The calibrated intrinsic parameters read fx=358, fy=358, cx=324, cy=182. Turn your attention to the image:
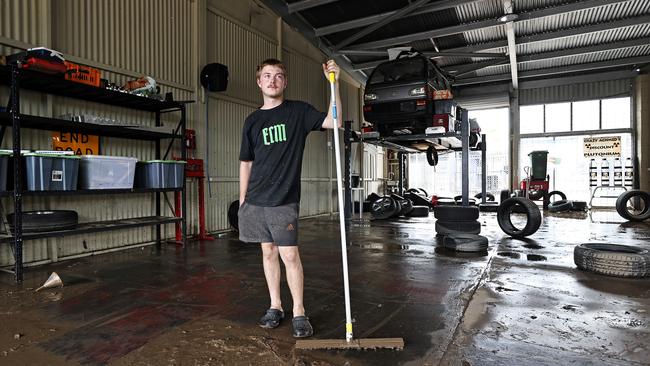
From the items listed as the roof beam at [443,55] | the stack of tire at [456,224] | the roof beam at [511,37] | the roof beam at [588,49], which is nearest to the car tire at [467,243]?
the stack of tire at [456,224]

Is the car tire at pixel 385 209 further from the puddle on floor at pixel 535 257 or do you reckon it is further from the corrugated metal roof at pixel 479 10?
the corrugated metal roof at pixel 479 10

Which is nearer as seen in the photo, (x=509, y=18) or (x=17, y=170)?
(x=17, y=170)

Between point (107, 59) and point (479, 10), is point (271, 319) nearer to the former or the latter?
point (107, 59)

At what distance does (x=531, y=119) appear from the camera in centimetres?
1341

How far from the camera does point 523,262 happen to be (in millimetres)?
3809

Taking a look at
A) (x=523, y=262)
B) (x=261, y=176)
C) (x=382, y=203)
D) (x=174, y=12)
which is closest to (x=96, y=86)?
(x=174, y=12)

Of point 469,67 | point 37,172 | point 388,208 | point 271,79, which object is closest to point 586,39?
point 469,67

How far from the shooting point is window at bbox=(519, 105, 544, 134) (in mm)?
13281

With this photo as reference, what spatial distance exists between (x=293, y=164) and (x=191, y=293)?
4.93ft

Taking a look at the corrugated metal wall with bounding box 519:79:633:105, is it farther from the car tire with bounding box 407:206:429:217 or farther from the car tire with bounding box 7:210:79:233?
the car tire with bounding box 7:210:79:233

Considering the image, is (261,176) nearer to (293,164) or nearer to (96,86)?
(293,164)

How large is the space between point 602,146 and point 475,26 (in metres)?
7.50

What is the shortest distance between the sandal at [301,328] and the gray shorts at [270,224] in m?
0.42

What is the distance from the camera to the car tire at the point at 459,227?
16.3 feet
